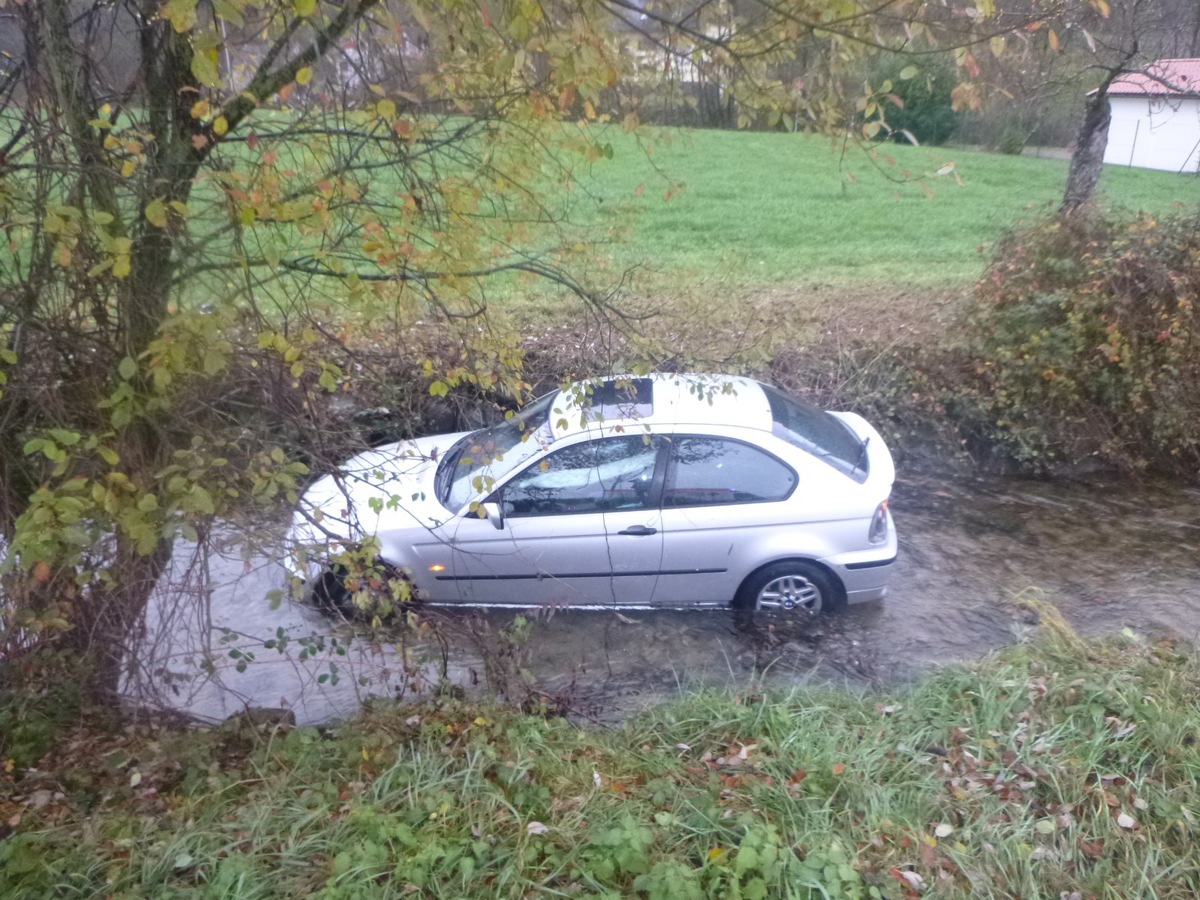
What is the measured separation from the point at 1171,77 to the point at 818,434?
380 inches

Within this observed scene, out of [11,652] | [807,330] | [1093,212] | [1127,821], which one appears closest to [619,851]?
[1127,821]

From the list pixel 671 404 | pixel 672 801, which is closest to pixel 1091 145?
pixel 671 404

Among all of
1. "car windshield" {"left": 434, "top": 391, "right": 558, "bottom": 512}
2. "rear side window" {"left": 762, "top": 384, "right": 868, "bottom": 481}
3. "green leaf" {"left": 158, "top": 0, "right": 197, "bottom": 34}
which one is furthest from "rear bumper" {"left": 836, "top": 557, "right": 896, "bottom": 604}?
"green leaf" {"left": 158, "top": 0, "right": 197, "bottom": 34}

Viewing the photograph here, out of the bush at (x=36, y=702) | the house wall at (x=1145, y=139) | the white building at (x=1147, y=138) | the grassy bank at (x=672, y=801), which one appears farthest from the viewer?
the house wall at (x=1145, y=139)

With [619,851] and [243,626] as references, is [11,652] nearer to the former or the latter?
[243,626]

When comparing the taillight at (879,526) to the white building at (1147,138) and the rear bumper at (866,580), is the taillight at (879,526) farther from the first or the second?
the white building at (1147,138)

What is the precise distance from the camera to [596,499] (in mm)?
5695

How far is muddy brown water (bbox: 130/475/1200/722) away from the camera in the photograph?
15.2 feet

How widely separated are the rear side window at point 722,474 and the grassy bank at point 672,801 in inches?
58.8

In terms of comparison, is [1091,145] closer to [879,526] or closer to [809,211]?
[809,211]

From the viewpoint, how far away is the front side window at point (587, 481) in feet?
18.6

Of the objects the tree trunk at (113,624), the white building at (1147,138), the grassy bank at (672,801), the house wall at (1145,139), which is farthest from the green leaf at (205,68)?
the house wall at (1145,139)

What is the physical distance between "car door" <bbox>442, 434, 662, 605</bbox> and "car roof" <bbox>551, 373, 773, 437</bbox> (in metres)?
0.18

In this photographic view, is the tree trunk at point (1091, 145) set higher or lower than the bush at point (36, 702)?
higher
